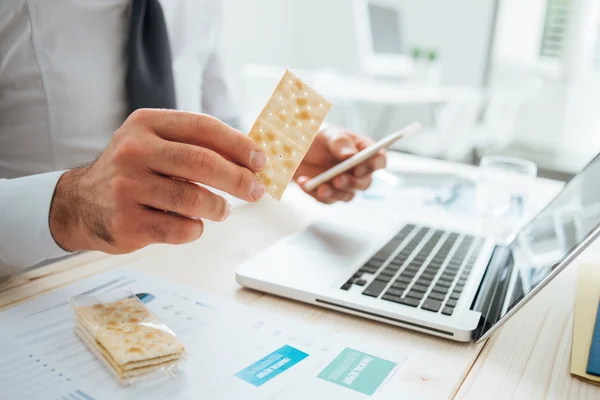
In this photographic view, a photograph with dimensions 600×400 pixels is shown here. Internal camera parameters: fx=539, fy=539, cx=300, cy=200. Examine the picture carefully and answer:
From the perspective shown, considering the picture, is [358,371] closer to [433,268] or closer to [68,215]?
[433,268]

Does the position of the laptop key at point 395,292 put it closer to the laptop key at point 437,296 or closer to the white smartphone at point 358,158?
the laptop key at point 437,296

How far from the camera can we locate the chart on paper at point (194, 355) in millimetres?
483

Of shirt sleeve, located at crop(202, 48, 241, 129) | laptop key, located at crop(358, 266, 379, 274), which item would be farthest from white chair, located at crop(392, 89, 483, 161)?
laptop key, located at crop(358, 266, 379, 274)

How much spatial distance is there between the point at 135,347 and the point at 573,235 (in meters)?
0.50

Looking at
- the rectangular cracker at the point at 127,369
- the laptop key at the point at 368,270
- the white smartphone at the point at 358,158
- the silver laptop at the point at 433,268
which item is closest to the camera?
the rectangular cracker at the point at 127,369

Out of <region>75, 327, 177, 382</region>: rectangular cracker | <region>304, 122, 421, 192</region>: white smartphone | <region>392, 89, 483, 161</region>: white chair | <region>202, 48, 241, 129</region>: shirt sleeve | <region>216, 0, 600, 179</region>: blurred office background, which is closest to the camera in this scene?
<region>75, 327, 177, 382</region>: rectangular cracker

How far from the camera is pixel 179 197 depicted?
0.53 meters

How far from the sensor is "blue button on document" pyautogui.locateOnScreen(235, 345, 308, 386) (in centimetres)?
51

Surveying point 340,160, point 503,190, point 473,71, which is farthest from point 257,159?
point 473,71

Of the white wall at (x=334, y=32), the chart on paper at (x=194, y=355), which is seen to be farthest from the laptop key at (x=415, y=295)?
the white wall at (x=334, y=32)

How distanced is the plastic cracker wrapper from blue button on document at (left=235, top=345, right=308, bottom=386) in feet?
0.22

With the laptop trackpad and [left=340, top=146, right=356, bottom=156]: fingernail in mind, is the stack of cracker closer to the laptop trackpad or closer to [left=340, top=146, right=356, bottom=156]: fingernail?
the laptop trackpad

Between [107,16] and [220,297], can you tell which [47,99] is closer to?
[107,16]

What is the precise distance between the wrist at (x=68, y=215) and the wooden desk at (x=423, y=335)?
3.3 inches
